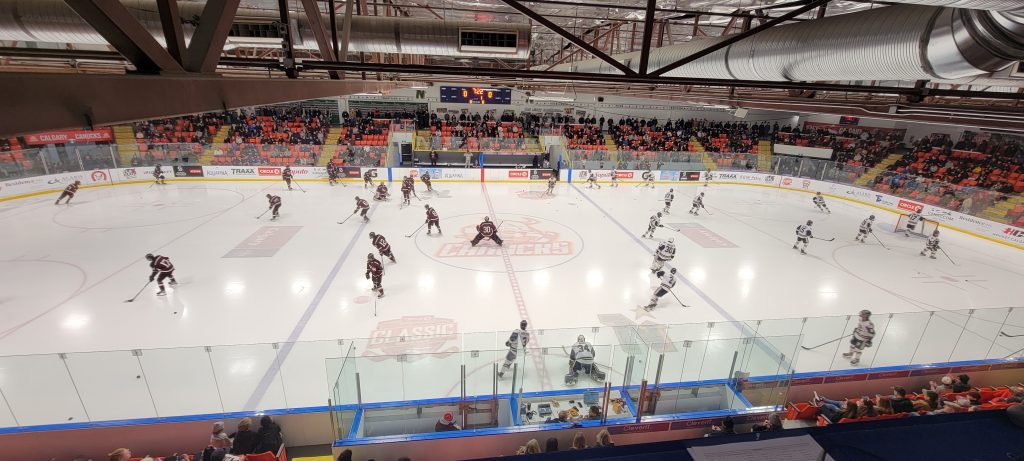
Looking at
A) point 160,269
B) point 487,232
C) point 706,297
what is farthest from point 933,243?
point 160,269

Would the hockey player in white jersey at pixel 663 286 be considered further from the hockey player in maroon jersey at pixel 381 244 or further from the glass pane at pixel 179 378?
the glass pane at pixel 179 378

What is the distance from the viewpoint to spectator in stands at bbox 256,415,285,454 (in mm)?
5062

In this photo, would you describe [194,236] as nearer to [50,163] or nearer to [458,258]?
[458,258]

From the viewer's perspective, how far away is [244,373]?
5.68 m

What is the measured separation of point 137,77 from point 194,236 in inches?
509

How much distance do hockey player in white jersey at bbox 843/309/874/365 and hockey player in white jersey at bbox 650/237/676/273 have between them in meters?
4.14

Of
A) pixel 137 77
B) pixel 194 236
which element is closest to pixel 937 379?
pixel 137 77

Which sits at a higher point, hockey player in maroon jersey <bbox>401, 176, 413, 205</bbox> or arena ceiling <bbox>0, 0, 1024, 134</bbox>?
arena ceiling <bbox>0, 0, 1024, 134</bbox>

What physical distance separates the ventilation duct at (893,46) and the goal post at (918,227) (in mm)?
14311

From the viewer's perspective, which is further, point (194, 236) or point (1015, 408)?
point (194, 236)

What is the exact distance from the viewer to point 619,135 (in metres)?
28.6

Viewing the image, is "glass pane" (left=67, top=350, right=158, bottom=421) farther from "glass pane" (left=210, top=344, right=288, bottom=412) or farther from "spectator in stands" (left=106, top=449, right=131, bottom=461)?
"glass pane" (left=210, top=344, right=288, bottom=412)

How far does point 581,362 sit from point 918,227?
16.1 metres

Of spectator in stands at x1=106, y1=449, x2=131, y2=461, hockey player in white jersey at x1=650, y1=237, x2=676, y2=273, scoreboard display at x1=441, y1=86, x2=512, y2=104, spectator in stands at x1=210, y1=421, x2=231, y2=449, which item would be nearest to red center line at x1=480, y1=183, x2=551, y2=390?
hockey player in white jersey at x1=650, y1=237, x2=676, y2=273
